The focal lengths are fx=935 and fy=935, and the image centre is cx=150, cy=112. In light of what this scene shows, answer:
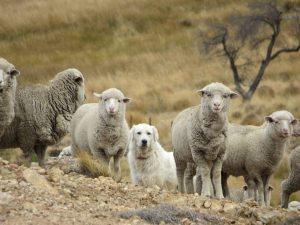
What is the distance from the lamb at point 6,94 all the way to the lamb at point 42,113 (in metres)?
1.50

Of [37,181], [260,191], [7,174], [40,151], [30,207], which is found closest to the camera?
[30,207]

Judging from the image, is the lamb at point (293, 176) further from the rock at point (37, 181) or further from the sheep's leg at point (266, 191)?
the rock at point (37, 181)

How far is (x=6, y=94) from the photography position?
49.7 ft

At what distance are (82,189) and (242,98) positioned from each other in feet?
93.0

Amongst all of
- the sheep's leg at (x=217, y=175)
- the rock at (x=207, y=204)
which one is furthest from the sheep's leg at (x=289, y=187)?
the rock at (x=207, y=204)

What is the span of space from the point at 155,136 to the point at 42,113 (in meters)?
2.30

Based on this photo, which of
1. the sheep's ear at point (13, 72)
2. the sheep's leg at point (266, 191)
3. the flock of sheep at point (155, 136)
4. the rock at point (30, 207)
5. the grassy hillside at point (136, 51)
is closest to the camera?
the rock at point (30, 207)

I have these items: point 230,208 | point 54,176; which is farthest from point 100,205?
point 230,208

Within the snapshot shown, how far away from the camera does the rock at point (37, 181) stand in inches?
453

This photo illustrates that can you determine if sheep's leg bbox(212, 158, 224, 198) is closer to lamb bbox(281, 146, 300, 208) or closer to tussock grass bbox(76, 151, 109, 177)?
tussock grass bbox(76, 151, 109, 177)

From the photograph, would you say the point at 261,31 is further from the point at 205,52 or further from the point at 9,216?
the point at 9,216

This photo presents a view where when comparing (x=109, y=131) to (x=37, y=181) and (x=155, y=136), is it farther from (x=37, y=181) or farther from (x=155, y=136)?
(x=37, y=181)

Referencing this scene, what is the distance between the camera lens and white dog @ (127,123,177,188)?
17966mm

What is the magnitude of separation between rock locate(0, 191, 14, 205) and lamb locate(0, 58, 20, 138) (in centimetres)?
414
